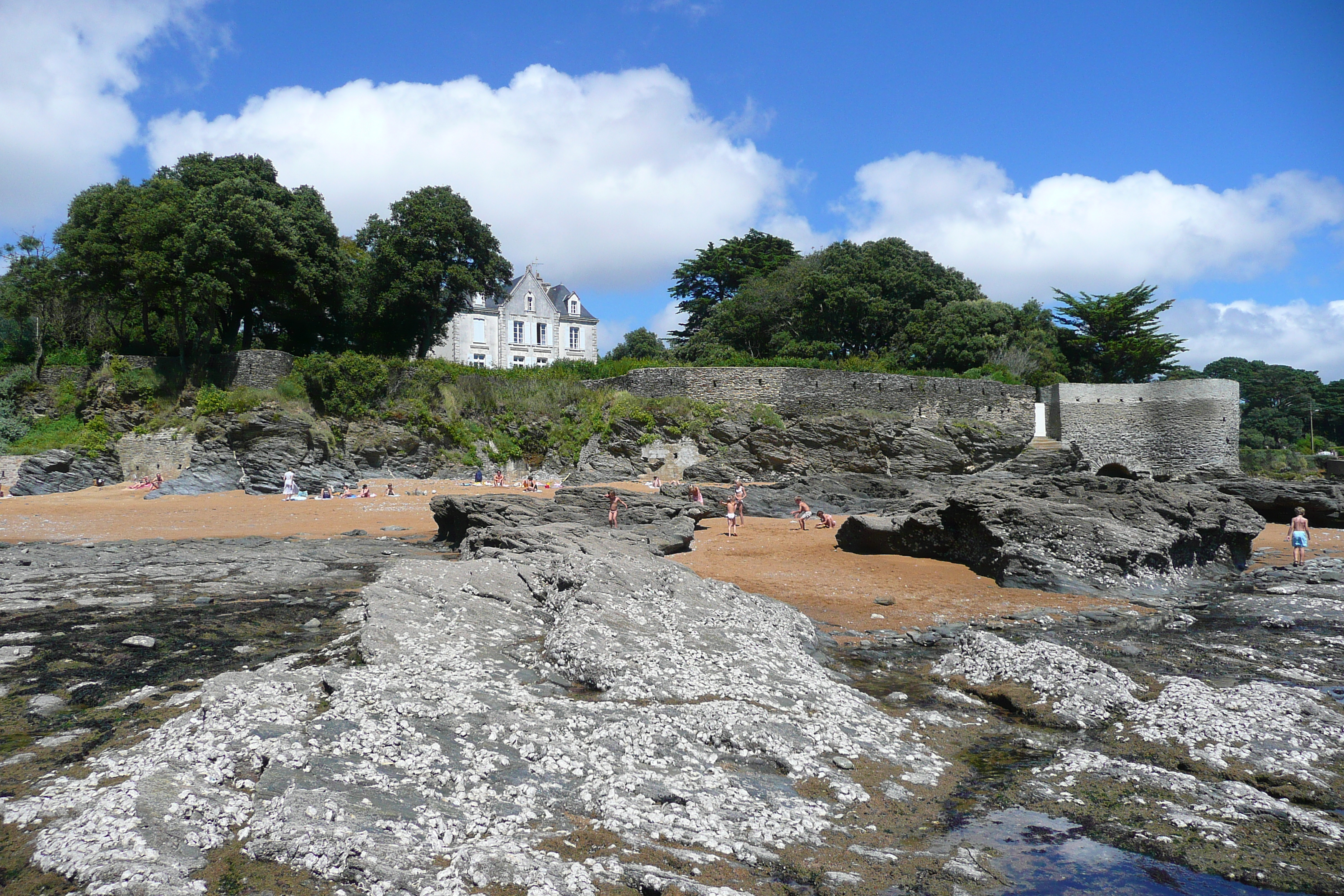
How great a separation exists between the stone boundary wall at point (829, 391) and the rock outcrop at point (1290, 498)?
1565 centimetres

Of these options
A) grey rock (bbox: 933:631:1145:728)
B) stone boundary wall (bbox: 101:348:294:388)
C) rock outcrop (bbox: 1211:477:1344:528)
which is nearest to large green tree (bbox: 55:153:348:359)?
stone boundary wall (bbox: 101:348:294:388)

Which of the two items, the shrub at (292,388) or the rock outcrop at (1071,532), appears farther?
the shrub at (292,388)

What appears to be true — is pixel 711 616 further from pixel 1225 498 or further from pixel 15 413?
pixel 15 413

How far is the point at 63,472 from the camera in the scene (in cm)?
2705

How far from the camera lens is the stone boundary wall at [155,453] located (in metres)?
28.8

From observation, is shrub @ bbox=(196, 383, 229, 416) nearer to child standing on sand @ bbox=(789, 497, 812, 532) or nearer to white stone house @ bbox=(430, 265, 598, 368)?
white stone house @ bbox=(430, 265, 598, 368)

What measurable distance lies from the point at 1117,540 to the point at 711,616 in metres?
8.43

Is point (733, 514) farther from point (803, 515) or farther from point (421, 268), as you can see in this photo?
point (421, 268)

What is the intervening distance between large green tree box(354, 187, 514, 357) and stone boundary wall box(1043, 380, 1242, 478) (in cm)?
3191

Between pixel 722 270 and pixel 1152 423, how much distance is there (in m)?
29.6

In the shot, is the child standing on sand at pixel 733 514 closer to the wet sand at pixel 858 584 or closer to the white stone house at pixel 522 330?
the wet sand at pixel 858 584

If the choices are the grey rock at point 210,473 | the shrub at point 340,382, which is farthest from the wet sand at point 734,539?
the shrub at point 340,382

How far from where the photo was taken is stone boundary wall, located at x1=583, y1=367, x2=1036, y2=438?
36156mm

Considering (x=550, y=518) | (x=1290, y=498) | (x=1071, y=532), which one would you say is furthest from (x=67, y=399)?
(x=1290, y=498)
